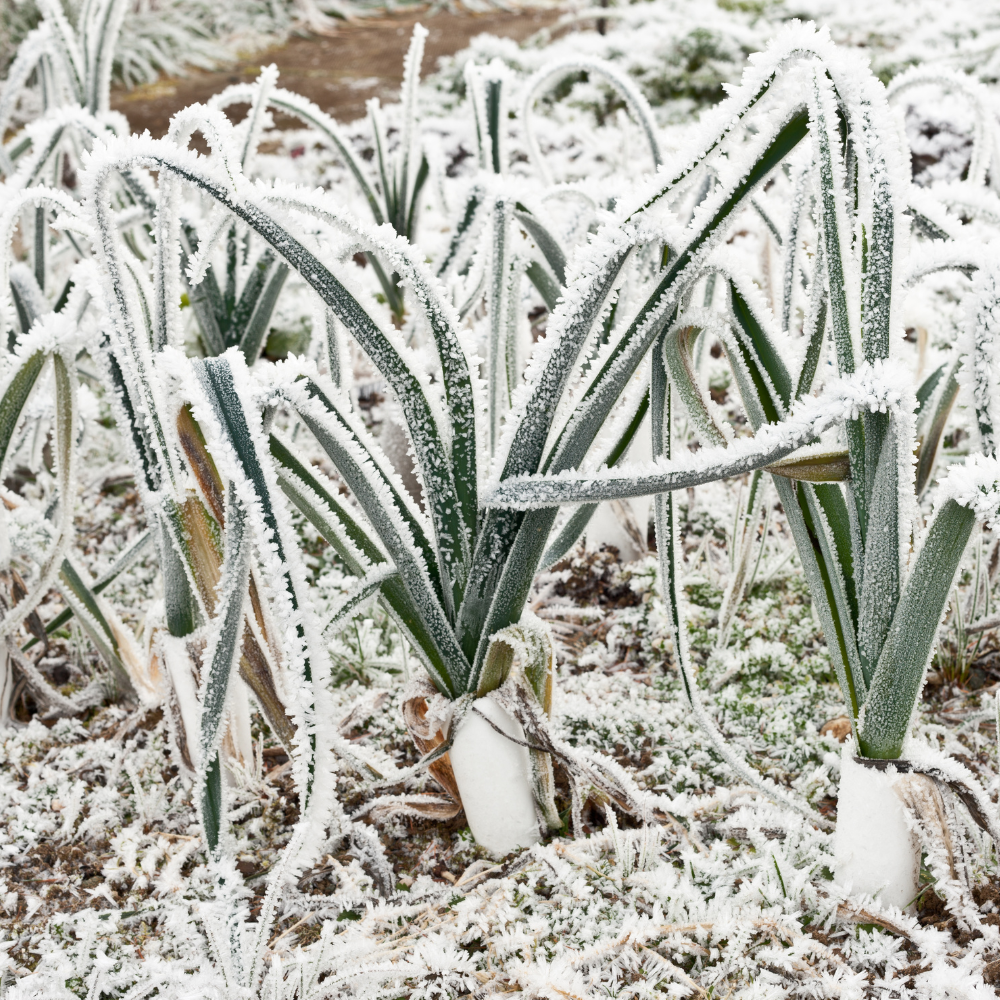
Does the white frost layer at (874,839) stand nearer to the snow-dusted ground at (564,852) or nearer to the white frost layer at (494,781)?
the snow-dusted ground at (564,852)

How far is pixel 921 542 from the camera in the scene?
819mm

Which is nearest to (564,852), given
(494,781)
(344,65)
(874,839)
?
(494,781)

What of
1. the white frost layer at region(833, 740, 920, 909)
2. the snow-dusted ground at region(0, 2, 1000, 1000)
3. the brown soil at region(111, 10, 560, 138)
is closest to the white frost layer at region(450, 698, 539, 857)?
the snow-dusted ground at region(0, 2, 1000, 1000)

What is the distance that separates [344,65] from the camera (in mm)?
7047

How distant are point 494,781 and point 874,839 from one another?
0.41m

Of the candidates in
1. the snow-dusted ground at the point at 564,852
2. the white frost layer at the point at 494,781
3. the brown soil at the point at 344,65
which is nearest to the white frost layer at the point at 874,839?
the snow-dusted ground at the point at 564,852

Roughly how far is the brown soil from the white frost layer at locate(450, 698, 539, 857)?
4960 mm

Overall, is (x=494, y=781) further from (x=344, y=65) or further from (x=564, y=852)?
(x=344, y=65)

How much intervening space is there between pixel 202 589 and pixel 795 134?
77 centimetres

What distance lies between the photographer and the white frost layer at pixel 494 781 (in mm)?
1007

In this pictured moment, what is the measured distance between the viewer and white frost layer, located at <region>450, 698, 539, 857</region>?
101 cm

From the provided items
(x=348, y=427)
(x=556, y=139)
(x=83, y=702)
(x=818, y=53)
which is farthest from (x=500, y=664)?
(x=556, y=139)

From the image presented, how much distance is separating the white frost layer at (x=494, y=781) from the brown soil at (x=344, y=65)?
4.96 meters

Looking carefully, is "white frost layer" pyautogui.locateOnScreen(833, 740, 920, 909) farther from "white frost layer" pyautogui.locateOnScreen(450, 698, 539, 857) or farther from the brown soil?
the brown soil
